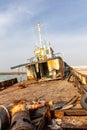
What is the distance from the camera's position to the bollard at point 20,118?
5477mm

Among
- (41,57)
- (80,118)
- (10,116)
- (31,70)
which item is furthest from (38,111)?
(41,57)

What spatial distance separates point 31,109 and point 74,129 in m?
2.19

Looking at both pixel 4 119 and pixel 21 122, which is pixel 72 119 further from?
pixel 4 119

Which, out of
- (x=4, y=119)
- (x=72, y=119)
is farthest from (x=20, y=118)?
(x=72, y=119)

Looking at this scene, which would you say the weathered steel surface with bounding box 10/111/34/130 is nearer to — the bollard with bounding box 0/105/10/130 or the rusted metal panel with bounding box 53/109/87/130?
the bollard with bounding box 0/105/10/130

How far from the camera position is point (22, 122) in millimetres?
5723

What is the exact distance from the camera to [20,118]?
6.09 meters

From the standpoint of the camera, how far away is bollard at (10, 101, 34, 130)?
18.0 ft

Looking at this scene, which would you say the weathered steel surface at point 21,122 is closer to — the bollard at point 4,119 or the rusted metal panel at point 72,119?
the bollard at point 4,119

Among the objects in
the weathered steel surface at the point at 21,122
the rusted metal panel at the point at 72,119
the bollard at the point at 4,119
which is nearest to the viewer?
the weathered steel surface at the point at 21,122

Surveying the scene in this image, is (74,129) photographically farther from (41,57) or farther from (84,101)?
(41,57)

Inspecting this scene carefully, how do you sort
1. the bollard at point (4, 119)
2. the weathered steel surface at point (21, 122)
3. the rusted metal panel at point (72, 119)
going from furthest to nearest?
the bollard at point (4, 119), the rusted metal panel at point (72, 119), the weathered steel surface at point (21, 122)

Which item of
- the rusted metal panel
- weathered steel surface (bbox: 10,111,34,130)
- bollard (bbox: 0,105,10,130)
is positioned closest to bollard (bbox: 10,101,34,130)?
weathered steel surface (bbox: 10,111,34,130)

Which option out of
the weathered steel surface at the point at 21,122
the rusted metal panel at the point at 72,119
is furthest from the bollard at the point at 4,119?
the rusted metal panel at the point at 72,119
